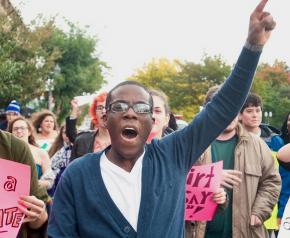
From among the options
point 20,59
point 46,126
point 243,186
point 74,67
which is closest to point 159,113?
point 243,186

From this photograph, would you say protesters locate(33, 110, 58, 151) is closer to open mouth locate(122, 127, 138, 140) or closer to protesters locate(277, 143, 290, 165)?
protesters locate(277, 143, 290, 165)

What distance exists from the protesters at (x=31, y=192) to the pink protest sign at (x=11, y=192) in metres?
0.04

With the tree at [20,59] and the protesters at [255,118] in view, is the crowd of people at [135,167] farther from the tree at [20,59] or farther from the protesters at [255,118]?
the tree at [20,59]

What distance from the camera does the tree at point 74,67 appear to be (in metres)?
38.2

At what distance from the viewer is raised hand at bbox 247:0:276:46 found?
2.42 meters

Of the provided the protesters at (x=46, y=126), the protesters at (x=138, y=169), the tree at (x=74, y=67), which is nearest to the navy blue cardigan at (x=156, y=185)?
the protesters at (x=138, y=169)

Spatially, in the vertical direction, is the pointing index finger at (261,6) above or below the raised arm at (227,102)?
above

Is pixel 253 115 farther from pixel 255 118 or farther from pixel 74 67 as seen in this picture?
pixel 74 67

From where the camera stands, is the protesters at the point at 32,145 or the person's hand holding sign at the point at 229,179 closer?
the person's hand holding sign at the point at 229,179

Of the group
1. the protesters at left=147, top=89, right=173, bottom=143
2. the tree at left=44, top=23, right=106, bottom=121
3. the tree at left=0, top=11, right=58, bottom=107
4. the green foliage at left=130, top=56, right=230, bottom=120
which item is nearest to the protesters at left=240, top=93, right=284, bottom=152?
the protesters at left=147, top=89, right=173, bottom=143

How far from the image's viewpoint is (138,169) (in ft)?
8.52

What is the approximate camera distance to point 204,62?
181 feet

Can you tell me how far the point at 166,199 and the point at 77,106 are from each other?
4151 millimetres

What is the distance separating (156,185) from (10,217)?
811 mm
